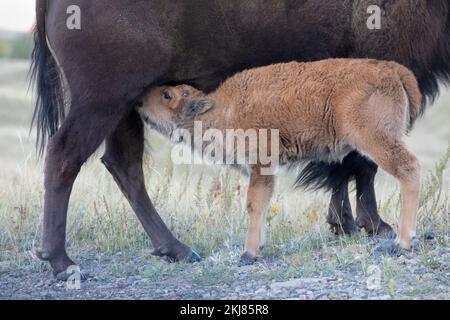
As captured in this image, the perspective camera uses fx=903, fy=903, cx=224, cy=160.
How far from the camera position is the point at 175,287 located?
557 cm

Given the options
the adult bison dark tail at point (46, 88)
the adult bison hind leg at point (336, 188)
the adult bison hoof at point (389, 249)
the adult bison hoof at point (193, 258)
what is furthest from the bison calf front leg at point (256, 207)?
the adult bison dark tail at point (46, 88)

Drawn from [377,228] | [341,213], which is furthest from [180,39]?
[377,228]

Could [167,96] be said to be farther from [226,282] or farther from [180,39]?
[226,282]

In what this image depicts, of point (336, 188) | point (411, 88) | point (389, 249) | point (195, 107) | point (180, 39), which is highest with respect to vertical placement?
point (180, 39)

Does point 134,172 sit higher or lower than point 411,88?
lower

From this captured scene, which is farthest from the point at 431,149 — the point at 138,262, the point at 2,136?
the point at 138,262

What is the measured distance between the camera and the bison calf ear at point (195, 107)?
632cm

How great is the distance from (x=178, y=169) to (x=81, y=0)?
→ 931 centimetres

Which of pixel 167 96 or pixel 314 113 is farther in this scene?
pixel 167 96

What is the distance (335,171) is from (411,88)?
1182 millimetres

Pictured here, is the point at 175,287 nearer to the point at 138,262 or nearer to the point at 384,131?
the point at 138,262

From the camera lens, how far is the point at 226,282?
5.56 metres

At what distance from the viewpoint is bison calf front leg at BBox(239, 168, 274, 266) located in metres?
6.06
